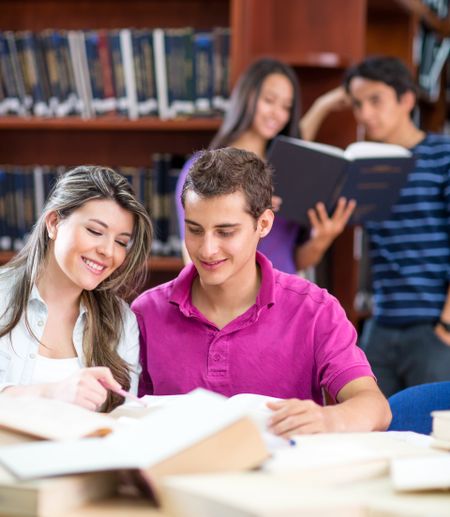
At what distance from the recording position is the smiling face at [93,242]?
1.88 metres

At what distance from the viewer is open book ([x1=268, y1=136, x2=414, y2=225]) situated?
8.71 feet

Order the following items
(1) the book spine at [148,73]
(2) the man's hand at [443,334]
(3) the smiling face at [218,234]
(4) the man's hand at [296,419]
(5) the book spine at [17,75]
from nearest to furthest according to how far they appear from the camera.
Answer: (4) the man's hand at [296,419]
(3) the smiling face at [218,234]
(2) the man's hand at [443,334]
(1) the book spine at [148,73]
(5) the book spine at [17,75]

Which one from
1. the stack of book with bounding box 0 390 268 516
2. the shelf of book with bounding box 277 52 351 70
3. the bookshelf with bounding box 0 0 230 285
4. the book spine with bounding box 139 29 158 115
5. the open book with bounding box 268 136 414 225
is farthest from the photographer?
the bookshelf with bounding box 0 0 230 285

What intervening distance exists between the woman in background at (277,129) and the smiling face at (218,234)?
94 centimetres

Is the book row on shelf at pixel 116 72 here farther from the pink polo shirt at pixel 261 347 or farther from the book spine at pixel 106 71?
the pink polo shirt at pixel 261 347

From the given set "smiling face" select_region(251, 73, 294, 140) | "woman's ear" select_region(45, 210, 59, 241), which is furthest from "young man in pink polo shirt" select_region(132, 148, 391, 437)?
"smiling face" select_region(251, 73, 294, 140)

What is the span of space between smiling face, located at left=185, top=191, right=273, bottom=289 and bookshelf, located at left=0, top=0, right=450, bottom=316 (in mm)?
1401

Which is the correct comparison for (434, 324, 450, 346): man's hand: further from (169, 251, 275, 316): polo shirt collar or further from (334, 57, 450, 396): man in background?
(169, 251, 275, 316): polo shirt collar

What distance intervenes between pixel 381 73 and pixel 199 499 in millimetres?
2259

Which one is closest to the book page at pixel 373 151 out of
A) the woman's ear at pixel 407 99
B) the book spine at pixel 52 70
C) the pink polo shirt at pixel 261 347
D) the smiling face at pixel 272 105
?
the smiling face at pixel 272 105

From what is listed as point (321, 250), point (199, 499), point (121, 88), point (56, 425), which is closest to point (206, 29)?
point (121, 88)

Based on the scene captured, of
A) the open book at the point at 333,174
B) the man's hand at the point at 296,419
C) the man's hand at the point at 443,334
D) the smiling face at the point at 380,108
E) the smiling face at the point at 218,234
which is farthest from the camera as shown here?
the smiling face at the point at 380,108

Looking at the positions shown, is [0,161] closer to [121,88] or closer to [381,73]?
[121,88]

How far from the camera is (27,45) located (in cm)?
339
